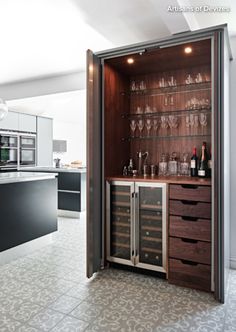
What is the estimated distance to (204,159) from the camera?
2.68 m

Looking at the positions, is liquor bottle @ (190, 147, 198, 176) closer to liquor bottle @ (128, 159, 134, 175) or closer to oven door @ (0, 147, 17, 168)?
liquor bottle @ (128, 159, 134, 175)

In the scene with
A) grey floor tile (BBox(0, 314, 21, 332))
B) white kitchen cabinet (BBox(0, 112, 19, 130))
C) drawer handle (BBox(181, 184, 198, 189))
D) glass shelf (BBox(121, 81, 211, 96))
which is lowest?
grey floor tile (BBox(0, 314, 21, 332))

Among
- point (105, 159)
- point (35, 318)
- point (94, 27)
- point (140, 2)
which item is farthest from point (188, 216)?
point (94, 27)

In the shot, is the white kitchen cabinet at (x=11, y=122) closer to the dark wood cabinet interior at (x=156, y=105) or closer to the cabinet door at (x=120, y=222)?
the dark wood cabinet interior at (x=156, y=105)

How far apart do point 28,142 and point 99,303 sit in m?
5.09

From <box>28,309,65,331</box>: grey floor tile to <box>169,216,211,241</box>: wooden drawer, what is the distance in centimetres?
115

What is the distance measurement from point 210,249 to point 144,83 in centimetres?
197

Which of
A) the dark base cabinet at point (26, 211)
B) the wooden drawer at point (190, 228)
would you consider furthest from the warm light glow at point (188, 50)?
the dark base cabinet at point (26, 211)

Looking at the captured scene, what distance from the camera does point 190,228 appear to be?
7.54 ft

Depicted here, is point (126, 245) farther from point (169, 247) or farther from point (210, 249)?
point (210, 249)

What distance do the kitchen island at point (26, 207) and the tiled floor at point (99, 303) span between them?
0.37 metres

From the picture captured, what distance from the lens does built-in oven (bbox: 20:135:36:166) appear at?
245 inches

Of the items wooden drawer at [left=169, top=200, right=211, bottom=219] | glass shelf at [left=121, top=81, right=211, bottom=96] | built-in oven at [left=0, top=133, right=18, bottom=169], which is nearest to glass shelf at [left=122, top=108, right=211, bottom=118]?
glass shelf at [left=121, top=81, right=211, bottom=96]

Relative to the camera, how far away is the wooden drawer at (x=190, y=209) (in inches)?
88.1
